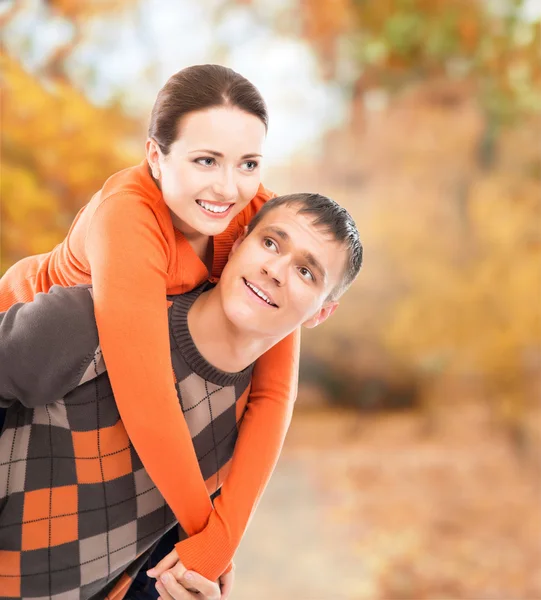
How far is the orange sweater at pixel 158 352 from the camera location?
114 cm

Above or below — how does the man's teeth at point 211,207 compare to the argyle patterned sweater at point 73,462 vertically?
above

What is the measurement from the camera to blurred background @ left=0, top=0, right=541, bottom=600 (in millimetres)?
4523

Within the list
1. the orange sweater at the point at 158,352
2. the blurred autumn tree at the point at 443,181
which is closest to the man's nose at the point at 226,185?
the orange sweater at the point at 158,352

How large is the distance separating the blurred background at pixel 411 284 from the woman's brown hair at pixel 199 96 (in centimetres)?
331

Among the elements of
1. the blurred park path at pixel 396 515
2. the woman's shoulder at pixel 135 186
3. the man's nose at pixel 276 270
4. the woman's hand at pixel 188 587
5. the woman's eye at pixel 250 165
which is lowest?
→ the blurred park path at pixel 396 515

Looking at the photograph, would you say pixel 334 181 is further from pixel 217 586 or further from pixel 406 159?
pixel 217 586

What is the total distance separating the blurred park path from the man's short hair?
10.7 feet

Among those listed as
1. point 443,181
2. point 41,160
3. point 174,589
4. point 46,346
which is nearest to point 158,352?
point 46,346

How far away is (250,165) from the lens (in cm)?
127

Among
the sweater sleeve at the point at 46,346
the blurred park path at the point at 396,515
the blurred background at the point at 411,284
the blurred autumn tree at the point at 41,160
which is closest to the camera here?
the sweater sleeve at the point at 46,346

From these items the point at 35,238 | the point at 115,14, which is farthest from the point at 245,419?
the point at 115,14

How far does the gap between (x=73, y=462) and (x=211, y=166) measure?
49cm

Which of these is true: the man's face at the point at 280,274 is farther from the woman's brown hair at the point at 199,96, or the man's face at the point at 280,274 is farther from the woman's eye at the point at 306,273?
the woman's brown hair at the point at 199,96

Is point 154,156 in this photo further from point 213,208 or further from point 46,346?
point 46,346
